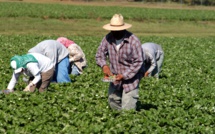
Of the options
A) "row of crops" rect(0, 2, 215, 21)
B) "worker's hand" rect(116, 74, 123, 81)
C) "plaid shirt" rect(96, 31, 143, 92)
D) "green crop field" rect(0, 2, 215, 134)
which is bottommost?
"row of crops" rect(0, 2, 215, 21)

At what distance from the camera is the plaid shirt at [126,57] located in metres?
8.84

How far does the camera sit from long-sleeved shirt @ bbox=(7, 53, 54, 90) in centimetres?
938

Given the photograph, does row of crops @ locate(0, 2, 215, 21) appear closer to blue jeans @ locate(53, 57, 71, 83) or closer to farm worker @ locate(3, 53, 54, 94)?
blue jeans @ locate(53, 57, 71, 83)

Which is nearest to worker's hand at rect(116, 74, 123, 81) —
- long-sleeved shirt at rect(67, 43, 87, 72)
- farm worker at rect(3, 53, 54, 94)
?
farm worker at rect(3, 53, 54, 94)

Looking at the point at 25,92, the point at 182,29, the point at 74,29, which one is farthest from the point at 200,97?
the point at 182,29

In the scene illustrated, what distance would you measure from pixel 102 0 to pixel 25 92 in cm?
6495

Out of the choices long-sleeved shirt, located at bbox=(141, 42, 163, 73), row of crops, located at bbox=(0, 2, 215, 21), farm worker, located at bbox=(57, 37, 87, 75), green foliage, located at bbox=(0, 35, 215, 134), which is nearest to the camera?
green foliage, located at bbox=(0, 35, 215, 134)

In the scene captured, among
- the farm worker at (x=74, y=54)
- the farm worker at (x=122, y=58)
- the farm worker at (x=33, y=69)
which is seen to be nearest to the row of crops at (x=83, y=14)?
→ the farm worker at (x=74, y=54)

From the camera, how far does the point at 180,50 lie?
24.2m

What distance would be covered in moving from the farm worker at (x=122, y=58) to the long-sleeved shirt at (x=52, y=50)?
1.99m

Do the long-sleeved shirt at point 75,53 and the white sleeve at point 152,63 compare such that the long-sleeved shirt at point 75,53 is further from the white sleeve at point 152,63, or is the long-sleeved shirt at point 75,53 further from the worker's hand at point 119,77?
the worker's hand at point 119,77

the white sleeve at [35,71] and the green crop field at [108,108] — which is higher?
the white sleeve at [35,71]

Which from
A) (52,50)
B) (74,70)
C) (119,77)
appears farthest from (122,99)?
(74,70)

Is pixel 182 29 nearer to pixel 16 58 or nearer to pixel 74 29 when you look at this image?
pixel 74 29
